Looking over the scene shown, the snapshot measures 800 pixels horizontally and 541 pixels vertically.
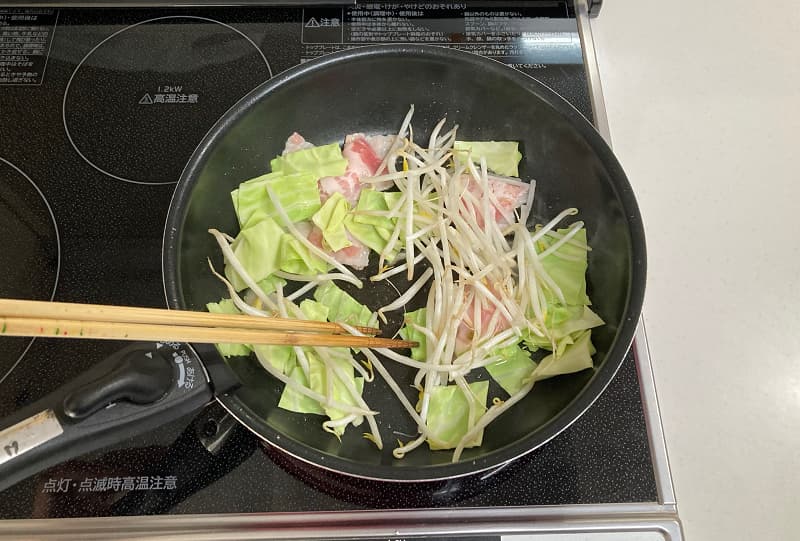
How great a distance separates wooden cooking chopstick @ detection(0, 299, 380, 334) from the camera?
0.84 meters

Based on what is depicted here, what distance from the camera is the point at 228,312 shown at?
142cm

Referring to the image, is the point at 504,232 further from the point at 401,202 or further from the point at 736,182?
the point at 736,182

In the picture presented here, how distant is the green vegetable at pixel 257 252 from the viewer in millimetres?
1434

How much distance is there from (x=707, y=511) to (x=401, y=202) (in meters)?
0.92

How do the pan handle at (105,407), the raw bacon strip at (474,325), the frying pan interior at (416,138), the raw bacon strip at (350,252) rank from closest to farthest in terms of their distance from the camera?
the pan handle at (105,407) → the frying pan interior at (416,138) → the raw bacon strip at (474,325) → the raw bacon strip at (350,252)

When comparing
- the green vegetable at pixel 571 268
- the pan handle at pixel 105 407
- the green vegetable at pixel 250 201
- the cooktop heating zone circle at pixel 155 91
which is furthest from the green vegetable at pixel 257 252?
the green vegetable at pixel 571 268

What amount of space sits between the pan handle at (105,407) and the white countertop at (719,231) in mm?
939

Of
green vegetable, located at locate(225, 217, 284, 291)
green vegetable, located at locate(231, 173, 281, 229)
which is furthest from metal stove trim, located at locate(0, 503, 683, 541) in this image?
green vegetable, located at locate(231, 173, 281, 229)

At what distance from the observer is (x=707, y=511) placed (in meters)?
1.19

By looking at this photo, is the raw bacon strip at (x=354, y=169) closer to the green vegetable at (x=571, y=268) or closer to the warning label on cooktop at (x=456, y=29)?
the warning label on cooktop at (x=456, y=29)

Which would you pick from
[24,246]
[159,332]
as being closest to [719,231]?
[159,332]

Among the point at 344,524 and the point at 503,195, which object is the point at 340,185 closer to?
the point at 503,195

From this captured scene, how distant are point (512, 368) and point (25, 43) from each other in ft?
5.10

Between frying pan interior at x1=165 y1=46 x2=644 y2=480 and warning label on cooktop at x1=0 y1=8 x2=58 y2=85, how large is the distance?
2.28 ft
